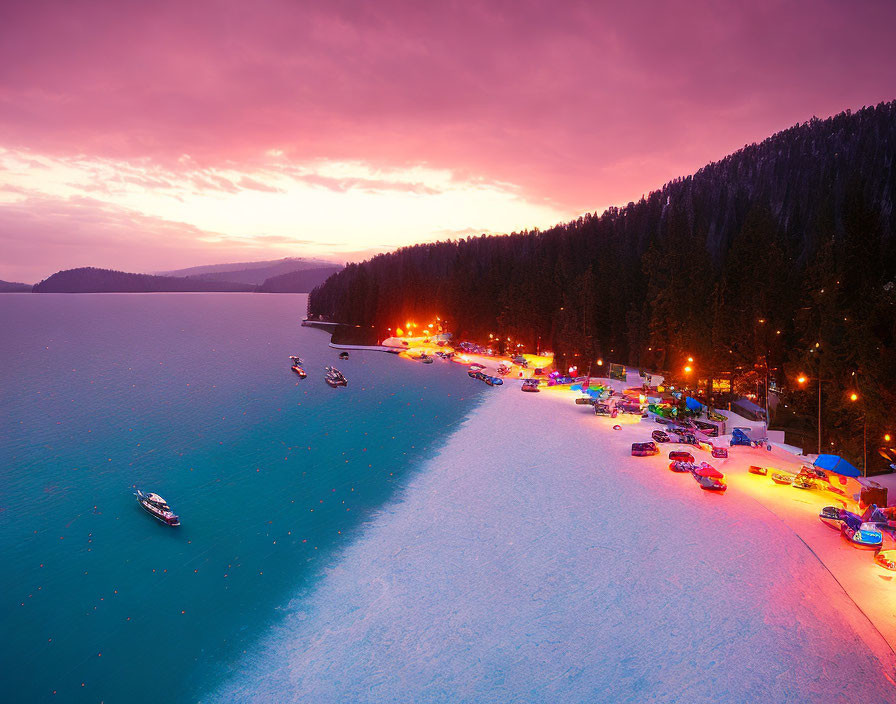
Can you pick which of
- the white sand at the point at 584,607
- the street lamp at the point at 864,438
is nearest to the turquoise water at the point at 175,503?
the white sand at the point at 584,607

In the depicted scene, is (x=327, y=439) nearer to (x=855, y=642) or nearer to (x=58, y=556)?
(x=58, y=556)

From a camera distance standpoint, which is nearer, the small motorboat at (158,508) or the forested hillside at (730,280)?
the small motorboat at (158,508)

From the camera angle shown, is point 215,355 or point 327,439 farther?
point 215,355

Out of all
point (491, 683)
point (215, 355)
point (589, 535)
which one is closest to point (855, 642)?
point (589, 535)

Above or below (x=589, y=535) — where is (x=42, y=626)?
below

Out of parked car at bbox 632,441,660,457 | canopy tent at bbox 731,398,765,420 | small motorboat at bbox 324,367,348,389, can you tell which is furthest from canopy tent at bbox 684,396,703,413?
small motorboat at bbox 324,367,348,389

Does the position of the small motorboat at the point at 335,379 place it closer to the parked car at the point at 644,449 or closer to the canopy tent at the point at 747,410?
the parked car at the point at 644,449

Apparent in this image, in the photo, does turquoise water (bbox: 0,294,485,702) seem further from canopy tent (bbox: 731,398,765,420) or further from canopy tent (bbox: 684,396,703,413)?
canopy tent (bbox: 731,398,765,420)
